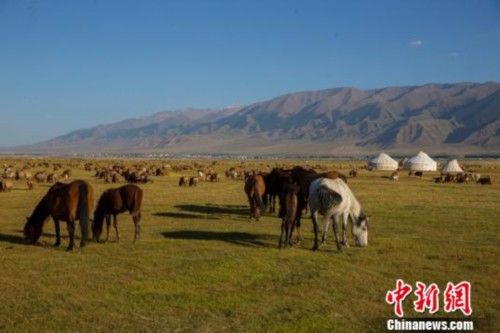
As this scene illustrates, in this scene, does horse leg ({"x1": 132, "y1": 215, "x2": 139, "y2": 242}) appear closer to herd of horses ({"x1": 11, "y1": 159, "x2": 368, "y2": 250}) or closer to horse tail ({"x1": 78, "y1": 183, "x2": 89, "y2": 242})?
herd of horses ({"x1": 11, "y1": 159, "x2": 368, "y2": 250})

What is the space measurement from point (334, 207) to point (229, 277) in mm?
4086

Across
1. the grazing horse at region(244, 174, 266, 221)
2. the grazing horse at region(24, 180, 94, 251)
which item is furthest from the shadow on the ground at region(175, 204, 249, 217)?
the grazing horse at region(24, 180, 94, 251)

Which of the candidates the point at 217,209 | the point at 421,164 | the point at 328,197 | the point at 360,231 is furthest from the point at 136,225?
the point at 421,164

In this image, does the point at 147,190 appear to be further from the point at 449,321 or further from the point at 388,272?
the point at 449,321

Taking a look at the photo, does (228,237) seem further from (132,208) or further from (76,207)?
(76,207)

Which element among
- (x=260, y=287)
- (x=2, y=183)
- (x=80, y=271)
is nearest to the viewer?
(x=260, y=287)

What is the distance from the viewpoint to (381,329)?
9516 millimetres

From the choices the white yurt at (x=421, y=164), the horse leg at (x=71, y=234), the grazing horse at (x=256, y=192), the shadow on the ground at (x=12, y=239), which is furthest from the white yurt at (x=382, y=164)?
the horse leg at (x=71, y=234)

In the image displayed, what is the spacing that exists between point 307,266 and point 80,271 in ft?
17.4

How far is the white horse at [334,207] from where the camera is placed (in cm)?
1490

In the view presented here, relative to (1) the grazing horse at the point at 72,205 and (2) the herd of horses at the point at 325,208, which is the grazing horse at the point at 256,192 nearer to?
(2) the herd of horses at the point at 325,208

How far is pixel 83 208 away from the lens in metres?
14.7

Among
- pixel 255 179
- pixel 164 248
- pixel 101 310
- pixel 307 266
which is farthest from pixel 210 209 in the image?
pixel 101 310

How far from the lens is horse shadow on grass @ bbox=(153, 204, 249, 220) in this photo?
22.7 meters
